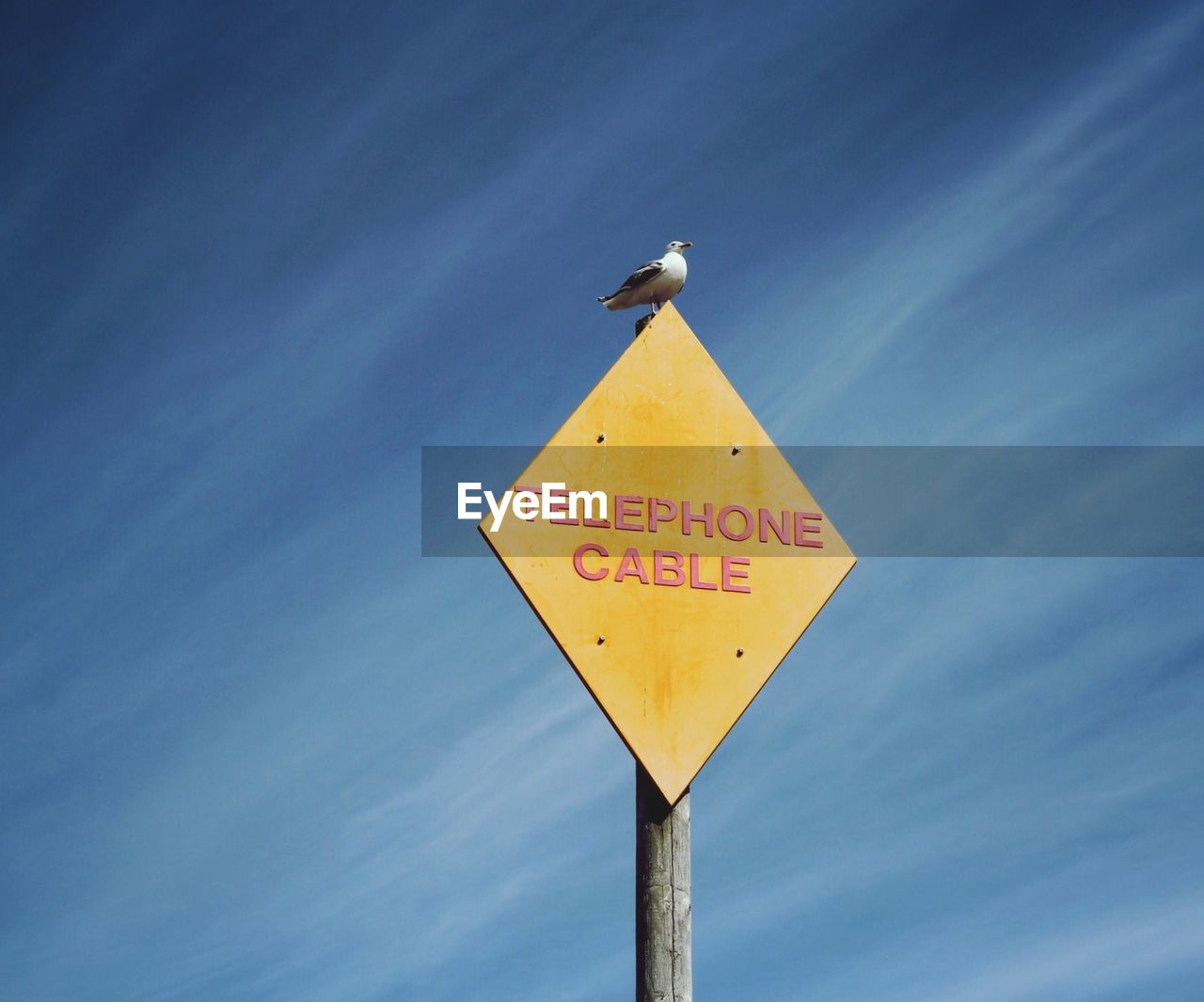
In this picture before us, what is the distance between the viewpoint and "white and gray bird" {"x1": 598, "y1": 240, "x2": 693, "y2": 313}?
6.85 metres

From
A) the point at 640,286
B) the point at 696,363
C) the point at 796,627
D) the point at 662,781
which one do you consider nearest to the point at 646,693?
the point at 662,781

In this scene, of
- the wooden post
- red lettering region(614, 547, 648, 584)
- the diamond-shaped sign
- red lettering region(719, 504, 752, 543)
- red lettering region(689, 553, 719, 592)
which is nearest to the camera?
the wooden post

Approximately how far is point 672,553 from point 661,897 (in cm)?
141

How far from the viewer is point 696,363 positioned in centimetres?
636

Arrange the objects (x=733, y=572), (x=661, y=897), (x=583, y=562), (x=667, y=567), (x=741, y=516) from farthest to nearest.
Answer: (x=741, y=516) < (x=733, y=572) < (x=667, y=567) < (x=583, y=562) < (x=661, y=897)

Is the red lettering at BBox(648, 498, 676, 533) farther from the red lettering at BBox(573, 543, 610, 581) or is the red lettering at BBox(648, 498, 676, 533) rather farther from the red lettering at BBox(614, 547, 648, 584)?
the red lettering at BBox(573, 543, 610, 581)

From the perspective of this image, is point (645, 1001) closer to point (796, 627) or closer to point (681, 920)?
point (681, 920)

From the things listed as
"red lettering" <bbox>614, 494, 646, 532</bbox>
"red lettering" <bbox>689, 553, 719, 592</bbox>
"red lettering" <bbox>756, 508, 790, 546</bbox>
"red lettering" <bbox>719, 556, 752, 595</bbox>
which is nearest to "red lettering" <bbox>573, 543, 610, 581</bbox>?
"red lettering" <bbox>614, 494, 646, 532</bbox>

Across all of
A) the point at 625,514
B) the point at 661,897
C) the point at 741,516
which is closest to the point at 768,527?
the point at 741,516

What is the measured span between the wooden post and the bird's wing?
97.2 inches

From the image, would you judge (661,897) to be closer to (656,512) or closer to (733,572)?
(733,572)

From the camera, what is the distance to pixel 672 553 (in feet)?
19.7

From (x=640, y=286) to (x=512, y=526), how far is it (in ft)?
5.61

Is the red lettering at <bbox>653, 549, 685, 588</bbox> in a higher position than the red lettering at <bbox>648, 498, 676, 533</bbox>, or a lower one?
lower
